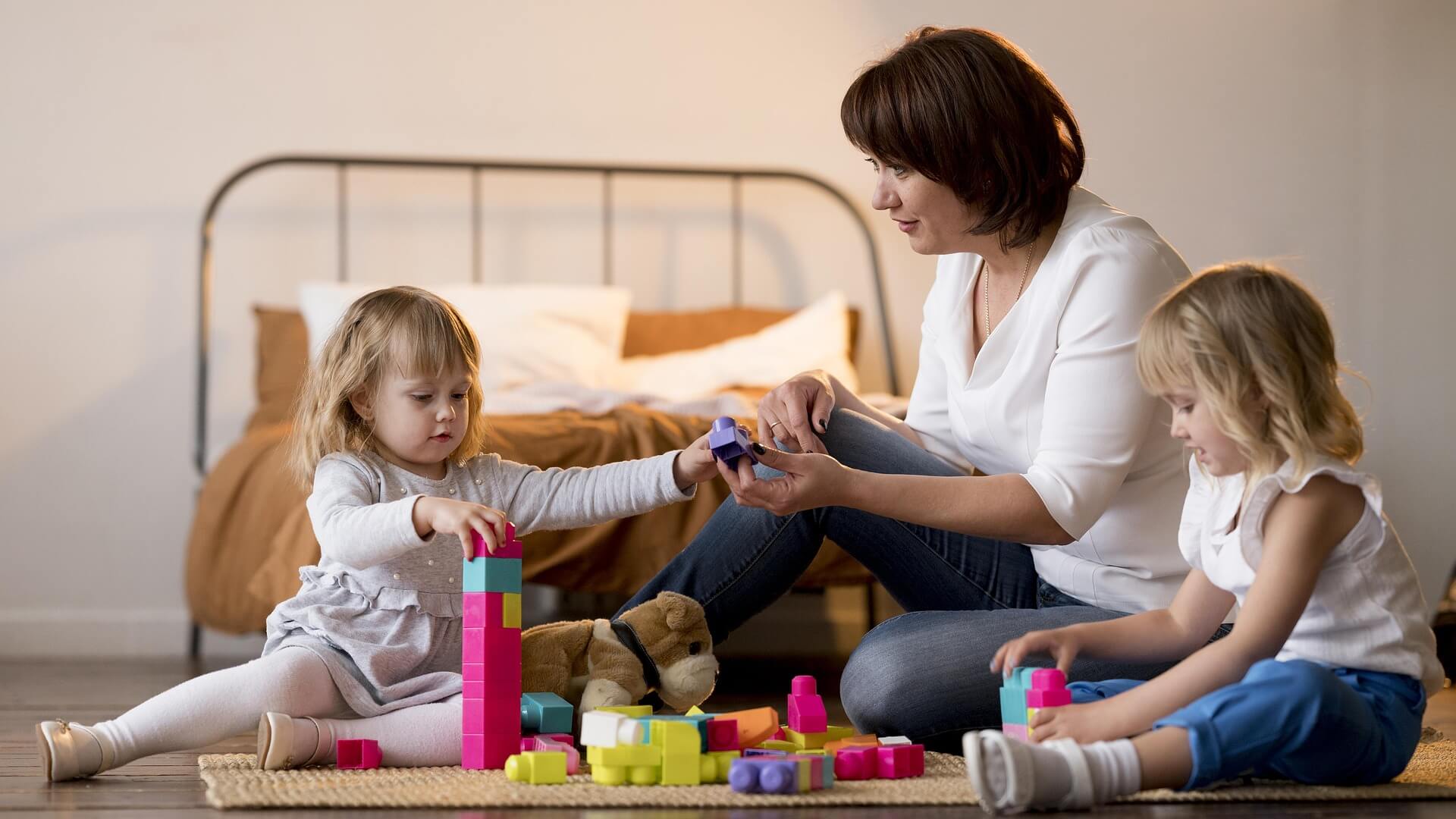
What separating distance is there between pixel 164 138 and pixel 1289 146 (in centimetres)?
254

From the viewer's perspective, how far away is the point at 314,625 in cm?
136

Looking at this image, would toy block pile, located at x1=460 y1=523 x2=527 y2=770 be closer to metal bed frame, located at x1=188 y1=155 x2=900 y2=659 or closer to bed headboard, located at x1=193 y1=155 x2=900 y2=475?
metal bed frame, located at x1=188 y1=155 x2=900 y2=659

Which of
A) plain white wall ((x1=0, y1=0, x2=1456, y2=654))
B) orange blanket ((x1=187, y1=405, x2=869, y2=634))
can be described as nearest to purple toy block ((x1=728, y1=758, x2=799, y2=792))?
orange blanket ((x1=187, y1=405, x2=869, y2=634))

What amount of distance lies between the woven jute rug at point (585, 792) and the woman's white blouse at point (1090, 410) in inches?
10.7

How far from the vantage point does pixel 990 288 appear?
1.53 meters

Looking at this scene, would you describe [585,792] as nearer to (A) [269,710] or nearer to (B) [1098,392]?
(A) [269,710]

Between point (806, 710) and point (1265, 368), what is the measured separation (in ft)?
1.71

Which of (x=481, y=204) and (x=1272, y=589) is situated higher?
(x=481, y=204)

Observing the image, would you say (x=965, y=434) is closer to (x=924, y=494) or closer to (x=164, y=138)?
(x=924, y=494)

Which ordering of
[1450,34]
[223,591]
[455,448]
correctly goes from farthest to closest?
[1450,34] < [223,591] < [455,448]

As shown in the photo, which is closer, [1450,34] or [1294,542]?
[1294,542]

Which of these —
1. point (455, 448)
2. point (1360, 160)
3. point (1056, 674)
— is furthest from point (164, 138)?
point (1360, 160)

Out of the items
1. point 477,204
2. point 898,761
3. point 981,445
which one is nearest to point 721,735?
point 898,761

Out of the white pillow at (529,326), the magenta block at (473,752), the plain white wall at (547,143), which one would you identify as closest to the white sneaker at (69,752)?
the magenta block at (473,752)
